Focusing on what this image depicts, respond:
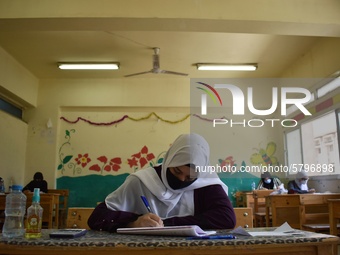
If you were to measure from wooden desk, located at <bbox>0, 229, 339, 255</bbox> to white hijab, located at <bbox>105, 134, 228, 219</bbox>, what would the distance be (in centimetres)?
60

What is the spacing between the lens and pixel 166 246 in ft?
3.25

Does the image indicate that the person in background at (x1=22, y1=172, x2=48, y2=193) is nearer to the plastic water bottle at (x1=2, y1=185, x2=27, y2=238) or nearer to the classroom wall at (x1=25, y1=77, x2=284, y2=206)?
the classroom wall at (x1=25, y1=77, x2=284, y2=206)

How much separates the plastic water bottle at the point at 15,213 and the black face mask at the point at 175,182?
26.9 inches

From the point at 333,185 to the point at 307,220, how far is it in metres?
1.49

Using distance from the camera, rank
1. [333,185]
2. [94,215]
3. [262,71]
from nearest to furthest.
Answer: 1. [94,215]
2. [333,185]
3. [262,71]

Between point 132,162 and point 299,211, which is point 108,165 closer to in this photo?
point 132,162

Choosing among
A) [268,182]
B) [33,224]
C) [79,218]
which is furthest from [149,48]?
[33,224]

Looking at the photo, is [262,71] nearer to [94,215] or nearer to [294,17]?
[294,17]

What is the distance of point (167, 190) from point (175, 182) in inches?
2.3

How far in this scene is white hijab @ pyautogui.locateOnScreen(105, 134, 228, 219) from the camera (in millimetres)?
1642

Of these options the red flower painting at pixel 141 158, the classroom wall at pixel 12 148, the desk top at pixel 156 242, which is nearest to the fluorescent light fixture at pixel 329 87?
the red flower painting at pixel 141 158

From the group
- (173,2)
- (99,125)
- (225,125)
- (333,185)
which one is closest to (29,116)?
(99,125)

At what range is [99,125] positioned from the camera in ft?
24.4

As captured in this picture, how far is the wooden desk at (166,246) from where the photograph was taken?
0.99 metres
